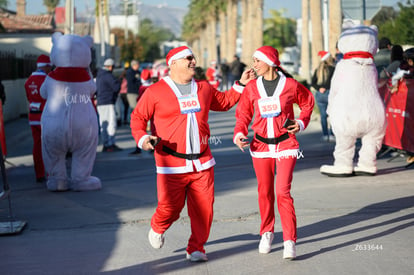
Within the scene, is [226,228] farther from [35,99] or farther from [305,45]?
[305,45]

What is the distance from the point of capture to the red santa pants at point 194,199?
6996 millimetres

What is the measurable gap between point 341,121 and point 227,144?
6.19 m

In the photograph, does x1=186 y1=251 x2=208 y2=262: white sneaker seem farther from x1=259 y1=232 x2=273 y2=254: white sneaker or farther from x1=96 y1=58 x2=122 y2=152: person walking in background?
x1=96 y1=58 x2=122 y2=152: person walking in background

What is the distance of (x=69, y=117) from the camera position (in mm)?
11383

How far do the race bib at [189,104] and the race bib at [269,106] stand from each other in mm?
609

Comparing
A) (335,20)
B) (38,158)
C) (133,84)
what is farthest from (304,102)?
(335,20)

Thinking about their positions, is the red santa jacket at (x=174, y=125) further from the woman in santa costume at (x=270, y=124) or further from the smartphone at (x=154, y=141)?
the woman in santa costume at (x=270, y=124)

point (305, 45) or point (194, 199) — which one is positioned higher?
point (305, 45)

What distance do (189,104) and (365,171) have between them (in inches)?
219

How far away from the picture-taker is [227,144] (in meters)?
17.7

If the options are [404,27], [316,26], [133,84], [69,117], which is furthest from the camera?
[404,27]

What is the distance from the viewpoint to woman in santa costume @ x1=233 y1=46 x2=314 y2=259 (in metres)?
7.21

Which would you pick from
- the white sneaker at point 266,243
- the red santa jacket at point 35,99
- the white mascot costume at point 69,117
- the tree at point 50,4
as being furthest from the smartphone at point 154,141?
the tree at point 50,4

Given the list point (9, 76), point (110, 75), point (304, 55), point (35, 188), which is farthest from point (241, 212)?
point (304, 55)
